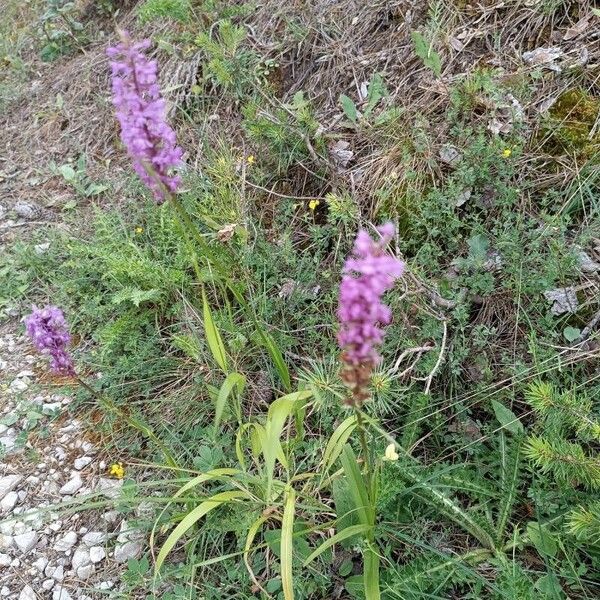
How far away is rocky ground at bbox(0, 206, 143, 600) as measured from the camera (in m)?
2.37

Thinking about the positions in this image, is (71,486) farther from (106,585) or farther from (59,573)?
(106,585)

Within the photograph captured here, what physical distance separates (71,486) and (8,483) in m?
0.31

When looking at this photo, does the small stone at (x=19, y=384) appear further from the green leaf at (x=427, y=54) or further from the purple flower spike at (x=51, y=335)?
the green leaf at (x=427, y=54)

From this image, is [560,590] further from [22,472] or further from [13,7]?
[13,7]

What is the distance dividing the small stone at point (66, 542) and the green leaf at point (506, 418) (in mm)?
1781

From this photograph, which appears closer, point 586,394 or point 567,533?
point 567,533

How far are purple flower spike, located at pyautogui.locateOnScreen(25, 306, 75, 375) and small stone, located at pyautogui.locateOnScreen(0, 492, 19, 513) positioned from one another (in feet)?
3.31

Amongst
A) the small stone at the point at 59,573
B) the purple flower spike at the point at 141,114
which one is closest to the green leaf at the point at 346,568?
the small stone at the point at 59,573

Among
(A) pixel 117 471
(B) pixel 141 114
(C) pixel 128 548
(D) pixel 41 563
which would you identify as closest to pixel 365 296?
(B) pixel 141 114

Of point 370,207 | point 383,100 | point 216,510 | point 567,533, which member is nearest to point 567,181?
point 370,207

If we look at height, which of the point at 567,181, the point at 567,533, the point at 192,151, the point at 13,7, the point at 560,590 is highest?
the point at 13,7

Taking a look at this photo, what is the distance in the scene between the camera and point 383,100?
10.8 feet

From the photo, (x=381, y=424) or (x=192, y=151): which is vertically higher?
(x=192, y=151)

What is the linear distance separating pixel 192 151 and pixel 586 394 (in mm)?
2790
